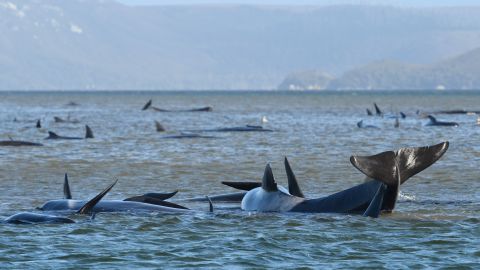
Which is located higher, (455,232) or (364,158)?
(364,158)

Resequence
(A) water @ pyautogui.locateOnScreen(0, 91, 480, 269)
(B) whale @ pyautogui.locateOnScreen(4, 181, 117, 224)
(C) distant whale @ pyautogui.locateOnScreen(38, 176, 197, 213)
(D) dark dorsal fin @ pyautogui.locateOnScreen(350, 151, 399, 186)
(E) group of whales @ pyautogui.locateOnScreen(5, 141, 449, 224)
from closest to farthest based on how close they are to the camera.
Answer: (A) water @ pyautogui.locateOnScreen(0, 91, 480, 269)
(D) dark dorsal fin @ pyautogui.locateOnScreen(350, 151, 399, 186)
(E) group of whales @ pyautogui.locateOnScreen(5, 141, 449, 224)
(B) whale @ pyautogui.locateOnScreen(4, 181, 117, 224)
(C) distant whale @ pyautogui.locateOnScreen(38, 176, 197, 213)

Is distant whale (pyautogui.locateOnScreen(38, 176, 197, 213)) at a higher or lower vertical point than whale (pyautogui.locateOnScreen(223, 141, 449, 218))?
lower

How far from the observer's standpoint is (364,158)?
619 inches

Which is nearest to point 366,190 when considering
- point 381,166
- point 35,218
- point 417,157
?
point 417,157

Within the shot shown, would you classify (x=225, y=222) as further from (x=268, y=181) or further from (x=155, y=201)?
(x=155, y=201)

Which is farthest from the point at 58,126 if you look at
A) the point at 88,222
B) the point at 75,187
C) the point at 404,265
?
the point at 404,265

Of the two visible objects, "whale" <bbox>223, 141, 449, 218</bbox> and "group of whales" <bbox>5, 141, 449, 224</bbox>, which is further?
"group of whales" <bbox>5, 141, 449, 224</bbox>

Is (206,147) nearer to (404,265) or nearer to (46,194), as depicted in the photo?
(46,194)

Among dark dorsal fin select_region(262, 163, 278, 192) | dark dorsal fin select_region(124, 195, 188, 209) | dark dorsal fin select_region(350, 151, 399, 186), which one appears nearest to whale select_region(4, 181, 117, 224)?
dark dorsal fin select_region(124, 195, 188, 209)

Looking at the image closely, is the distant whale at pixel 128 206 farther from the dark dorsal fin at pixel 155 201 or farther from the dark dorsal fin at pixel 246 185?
the dark dorsal fin at pixel 246 185

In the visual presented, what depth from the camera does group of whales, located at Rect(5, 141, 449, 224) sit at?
16.2m

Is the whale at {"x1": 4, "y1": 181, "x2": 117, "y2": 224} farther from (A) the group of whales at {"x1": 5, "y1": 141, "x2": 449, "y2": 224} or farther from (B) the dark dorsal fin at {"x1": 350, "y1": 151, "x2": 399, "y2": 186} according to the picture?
(B) the dark dorsal fin at {"x1": 350, "y1": 151, "x2": 399, "y2": 186}

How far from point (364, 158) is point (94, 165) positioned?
1546cm

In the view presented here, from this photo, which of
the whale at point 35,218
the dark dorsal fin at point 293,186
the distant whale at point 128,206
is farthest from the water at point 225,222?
the dark dorsal fin at point 293,186
